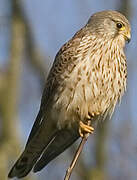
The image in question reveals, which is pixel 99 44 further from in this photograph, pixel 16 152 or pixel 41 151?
pixel 16 152

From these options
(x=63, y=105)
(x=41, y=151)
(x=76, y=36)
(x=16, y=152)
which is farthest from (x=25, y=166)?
(x=16, y=152)

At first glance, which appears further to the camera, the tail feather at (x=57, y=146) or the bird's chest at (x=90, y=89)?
the tail feather at (x=57, y=146)

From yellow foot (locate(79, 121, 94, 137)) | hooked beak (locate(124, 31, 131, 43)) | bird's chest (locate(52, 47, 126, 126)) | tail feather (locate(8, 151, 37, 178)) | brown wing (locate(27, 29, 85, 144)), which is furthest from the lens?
tail feather (locate(8, 151, 37, 178))

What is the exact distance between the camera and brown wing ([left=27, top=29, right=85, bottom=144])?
7363 millimetres

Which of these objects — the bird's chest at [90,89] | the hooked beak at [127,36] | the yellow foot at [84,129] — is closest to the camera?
the yellow foot at [84,129]

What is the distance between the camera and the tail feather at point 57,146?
7.57 meters

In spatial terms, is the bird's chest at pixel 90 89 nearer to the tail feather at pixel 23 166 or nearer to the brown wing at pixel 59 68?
the brown wing at pixel 59 68

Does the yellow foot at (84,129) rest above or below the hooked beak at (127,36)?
below

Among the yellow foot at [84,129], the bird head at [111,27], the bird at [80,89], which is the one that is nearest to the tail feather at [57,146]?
the bird at [80,89]

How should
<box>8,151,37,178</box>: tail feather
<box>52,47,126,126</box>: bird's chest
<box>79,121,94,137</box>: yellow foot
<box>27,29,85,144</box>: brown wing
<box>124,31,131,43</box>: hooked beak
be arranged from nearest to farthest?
<box>79,121,94,137</box>: yellow foot < <box>52,47,126,126</box>: bird's chest < <box>27,29,85,144</box>: brown wing < <box>124,31,131,43</box>: hooked beak < <box>8,151,37,178</box>: tail feather

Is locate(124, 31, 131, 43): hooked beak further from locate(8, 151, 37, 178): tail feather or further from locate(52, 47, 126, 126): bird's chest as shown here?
locate(8, 151, 37, 178): tail feather

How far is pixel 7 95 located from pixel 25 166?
2.92 metres

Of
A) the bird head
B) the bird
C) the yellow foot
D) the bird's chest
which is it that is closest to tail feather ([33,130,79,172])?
the bird

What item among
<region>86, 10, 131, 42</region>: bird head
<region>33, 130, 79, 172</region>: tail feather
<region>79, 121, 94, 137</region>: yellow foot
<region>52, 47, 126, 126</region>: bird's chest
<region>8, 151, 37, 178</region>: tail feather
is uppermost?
<region>86, 10, 131, 42</region>: bird head
